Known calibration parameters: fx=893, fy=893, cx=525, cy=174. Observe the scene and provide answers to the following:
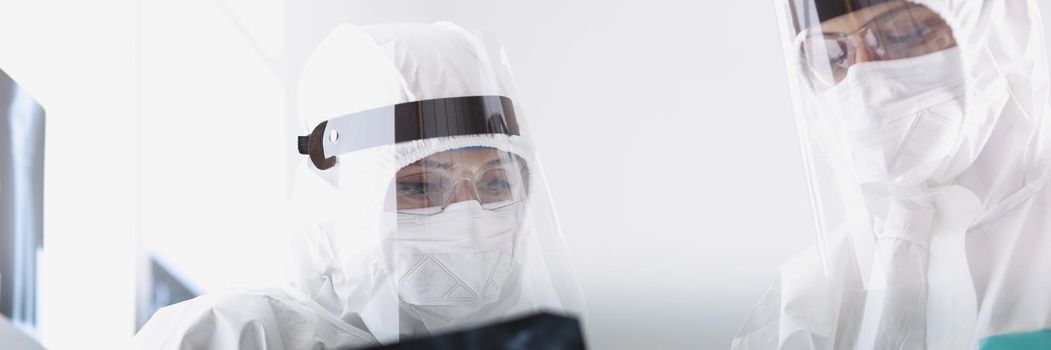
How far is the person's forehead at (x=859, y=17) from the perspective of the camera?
994 mm

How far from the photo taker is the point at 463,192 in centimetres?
116

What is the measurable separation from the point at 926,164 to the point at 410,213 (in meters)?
0.62

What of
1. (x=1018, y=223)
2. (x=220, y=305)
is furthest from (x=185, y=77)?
(x=1018, y=223)

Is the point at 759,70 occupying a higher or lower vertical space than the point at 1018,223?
higher

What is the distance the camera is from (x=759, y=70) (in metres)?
2.16

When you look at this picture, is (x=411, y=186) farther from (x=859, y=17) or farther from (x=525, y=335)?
(x=525, y=335)

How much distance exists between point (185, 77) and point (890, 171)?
68.3 inches

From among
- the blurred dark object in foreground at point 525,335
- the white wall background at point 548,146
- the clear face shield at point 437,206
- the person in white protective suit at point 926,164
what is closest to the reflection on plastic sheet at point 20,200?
the white wall background at point 548,146

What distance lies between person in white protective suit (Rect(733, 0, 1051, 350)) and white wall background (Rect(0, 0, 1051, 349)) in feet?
3.53

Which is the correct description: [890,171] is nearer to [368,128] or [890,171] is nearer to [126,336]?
[368,128]

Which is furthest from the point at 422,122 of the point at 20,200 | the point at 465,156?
the point at 20,200

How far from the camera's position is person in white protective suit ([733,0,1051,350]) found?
0.94m

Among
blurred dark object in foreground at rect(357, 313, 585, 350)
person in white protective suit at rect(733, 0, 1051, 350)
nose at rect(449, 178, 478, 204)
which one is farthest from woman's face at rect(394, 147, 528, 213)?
blurred dark object in foreground at rect(357, 313, 585, 350)

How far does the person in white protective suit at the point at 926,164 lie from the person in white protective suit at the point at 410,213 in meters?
0.35
